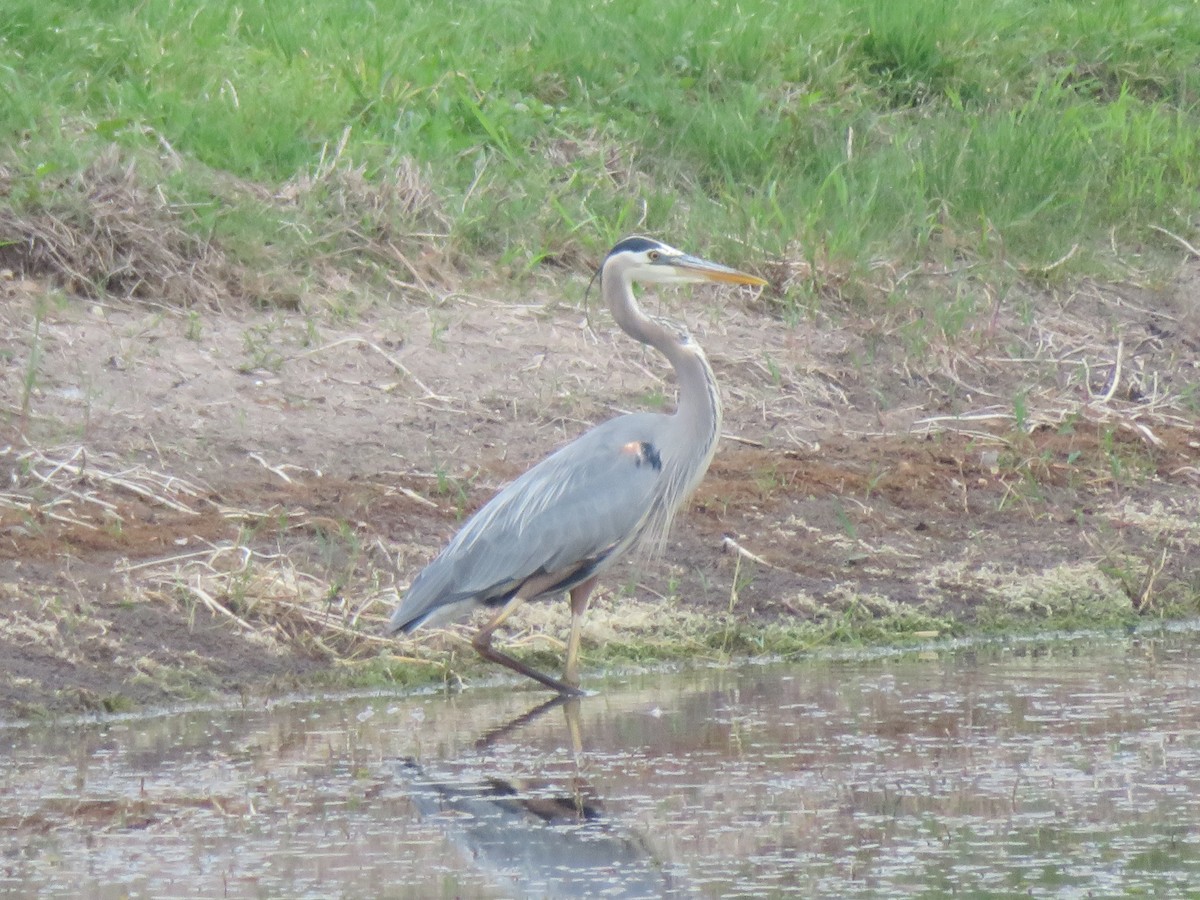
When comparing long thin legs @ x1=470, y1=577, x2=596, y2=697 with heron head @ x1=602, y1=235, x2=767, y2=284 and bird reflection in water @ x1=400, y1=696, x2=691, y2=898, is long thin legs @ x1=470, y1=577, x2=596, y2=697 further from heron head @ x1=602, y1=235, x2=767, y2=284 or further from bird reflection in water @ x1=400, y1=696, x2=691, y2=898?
heron head @ x1=602, y1=235, x2=767, y2=284

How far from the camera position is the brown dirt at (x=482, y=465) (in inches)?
246

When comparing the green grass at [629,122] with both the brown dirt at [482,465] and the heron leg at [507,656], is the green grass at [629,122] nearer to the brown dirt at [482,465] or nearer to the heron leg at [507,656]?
the brown dirt at [482,465]

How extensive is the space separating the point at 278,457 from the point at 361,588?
3.49ft

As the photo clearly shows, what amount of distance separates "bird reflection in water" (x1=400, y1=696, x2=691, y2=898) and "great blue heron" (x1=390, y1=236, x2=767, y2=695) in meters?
1.02

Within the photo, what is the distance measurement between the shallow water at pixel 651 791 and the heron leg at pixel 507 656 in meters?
0.07

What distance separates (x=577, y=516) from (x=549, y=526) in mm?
96

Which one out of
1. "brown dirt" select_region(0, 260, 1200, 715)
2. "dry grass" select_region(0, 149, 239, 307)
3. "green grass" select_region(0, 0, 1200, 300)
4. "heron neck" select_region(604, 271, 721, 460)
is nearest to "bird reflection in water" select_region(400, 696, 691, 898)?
"brown dirt" select_region(0, 260, 1200, 715)

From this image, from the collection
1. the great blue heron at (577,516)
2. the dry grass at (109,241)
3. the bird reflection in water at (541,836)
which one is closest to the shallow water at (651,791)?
the bird reflection in water at (541,836)

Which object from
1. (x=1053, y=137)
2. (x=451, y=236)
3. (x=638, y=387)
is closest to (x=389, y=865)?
(x=638, y=387)

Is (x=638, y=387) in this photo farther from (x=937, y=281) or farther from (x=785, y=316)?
(x=937, y=281)

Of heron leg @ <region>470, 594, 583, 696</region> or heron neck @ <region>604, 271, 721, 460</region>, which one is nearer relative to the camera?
heron leg @ <region>470, 594, 583, 696</region>

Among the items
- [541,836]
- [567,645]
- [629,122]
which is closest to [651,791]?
[541,836]

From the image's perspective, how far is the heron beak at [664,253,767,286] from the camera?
684 centimetres

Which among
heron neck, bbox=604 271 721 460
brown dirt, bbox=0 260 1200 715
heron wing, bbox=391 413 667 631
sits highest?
heron neck, bbox=604 271 721 460
